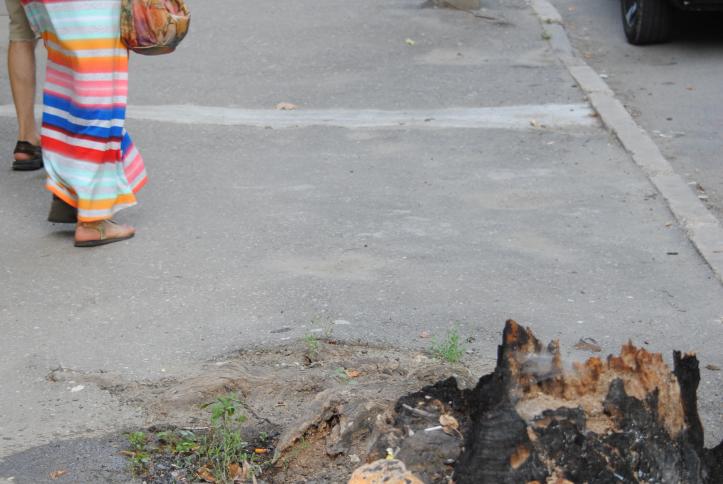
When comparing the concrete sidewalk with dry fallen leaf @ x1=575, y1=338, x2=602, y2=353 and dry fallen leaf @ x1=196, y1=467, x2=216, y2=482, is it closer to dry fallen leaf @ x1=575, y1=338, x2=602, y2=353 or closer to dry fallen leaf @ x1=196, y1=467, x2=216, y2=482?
dry fallen leaf @ x1=575, y1=338, x2=602, y2=353

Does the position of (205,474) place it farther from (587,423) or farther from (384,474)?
(587,423)

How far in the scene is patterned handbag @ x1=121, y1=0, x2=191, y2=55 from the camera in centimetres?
481

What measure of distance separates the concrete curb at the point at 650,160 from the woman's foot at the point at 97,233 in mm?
2820

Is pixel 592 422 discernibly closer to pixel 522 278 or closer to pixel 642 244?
pixel 522 278

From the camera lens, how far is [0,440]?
138 inches

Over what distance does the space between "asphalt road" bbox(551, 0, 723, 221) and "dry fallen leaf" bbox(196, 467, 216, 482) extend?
3.47 meters

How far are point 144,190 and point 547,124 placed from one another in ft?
9.14

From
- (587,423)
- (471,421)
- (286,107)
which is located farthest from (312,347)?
(286,107)

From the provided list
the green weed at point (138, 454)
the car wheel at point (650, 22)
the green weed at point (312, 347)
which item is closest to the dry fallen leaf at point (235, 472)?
the green weed at point (138, 454)

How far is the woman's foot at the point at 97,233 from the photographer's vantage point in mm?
5172

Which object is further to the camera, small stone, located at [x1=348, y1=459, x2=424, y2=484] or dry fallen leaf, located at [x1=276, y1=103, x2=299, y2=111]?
dry fallen leaf, located at [x1=276, y1=103, x2=299, y2=111]

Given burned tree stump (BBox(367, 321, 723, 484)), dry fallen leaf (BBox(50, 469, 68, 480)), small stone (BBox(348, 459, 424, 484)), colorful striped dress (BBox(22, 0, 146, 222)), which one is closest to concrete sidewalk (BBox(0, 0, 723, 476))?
dry fallen leaf (BBox(50, 469, 68, 480))

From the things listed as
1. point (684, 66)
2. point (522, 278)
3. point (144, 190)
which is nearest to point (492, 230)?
point (522, 278)

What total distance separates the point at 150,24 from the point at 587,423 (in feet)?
9.53
